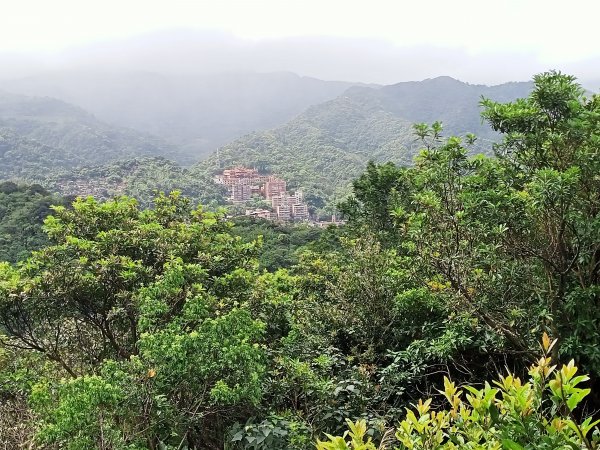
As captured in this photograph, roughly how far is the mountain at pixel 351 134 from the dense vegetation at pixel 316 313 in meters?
46.8

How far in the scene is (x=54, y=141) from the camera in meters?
134

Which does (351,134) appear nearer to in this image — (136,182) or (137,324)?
(136,182)

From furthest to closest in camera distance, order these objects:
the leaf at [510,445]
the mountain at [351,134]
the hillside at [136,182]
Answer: the mountain at [351,134] → the hillside at [136,182] → the leaf at [510,445]

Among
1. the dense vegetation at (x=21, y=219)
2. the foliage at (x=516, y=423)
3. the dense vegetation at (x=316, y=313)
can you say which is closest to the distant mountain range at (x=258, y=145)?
the dense vegetation at (x=21, y=219)

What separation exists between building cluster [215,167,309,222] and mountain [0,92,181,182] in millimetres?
27835

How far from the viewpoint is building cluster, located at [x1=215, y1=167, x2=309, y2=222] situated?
200 ft

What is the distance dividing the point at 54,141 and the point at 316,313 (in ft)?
486

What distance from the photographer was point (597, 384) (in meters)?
4.41

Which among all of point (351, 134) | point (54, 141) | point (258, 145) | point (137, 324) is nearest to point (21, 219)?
point (137, 324)

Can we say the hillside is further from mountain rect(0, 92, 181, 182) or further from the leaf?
the leaf

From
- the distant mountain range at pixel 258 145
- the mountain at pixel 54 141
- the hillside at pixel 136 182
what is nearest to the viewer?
the hillside at pixel 136 182

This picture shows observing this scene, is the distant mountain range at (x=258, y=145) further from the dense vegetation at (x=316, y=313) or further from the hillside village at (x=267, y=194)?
the dense vegetation at (x=316, y=313)

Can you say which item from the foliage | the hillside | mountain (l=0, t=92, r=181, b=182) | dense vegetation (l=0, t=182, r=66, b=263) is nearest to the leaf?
the foliage

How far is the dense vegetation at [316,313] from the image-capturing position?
3.80m
